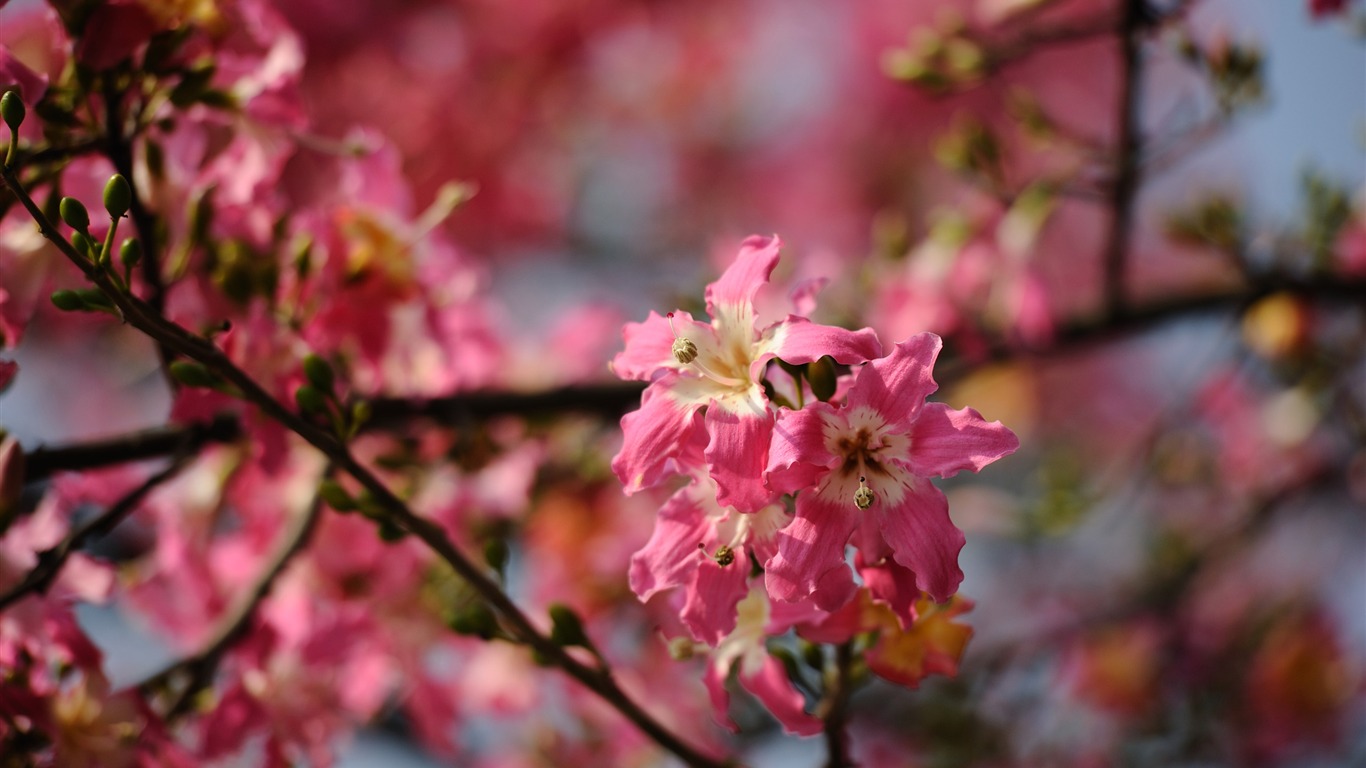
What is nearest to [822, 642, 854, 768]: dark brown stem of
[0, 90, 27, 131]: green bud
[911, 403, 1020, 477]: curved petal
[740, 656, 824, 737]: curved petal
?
[740, 656, 824, 737]: curved petal

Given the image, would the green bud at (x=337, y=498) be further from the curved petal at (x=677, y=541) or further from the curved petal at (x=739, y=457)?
the curved petal at (x=739, y=457)

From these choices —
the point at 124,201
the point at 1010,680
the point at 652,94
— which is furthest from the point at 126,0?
the point at 652,94

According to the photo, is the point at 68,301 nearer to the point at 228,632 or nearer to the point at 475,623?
the point at 475,623

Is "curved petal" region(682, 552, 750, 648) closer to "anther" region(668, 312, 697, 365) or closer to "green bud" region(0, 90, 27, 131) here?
"anther" region(668, 312, 697, 365)

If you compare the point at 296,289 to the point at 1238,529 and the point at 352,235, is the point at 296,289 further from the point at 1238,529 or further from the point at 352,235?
the point at 1238,529

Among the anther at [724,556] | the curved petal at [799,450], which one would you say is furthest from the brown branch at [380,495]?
the curved petal at [799,450]

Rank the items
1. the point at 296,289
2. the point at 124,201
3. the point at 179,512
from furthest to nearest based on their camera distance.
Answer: the point at 179,512 < the point at 296,289 < the point at 124,201
